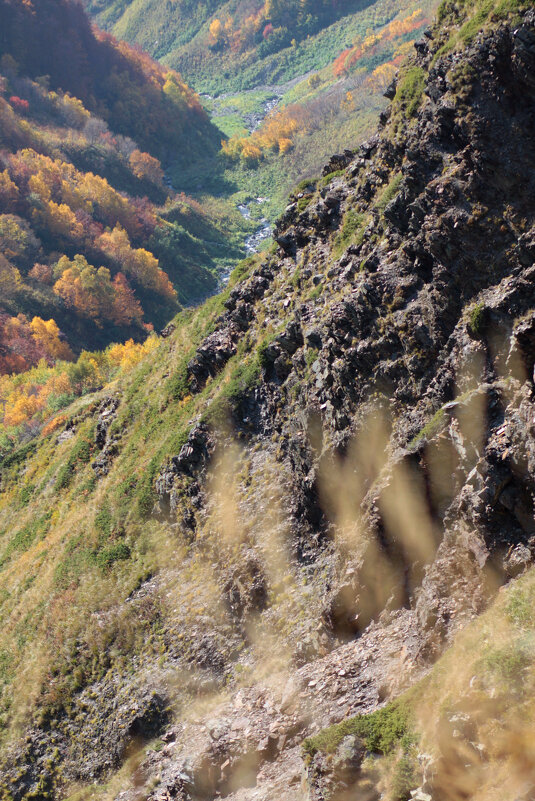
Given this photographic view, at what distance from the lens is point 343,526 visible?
23.0 meters

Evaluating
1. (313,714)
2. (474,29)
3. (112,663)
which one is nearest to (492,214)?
(474,29)

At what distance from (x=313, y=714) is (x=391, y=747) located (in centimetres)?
525

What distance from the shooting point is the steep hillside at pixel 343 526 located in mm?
15352

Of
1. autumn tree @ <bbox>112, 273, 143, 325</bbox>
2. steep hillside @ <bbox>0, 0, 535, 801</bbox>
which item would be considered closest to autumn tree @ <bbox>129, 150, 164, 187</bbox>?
autumn tree @ <bbox>112, 273, 143, 325</bbox>

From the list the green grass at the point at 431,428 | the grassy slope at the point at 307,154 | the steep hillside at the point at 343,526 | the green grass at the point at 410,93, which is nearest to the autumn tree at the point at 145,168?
the grassy slope at the point at 307,154

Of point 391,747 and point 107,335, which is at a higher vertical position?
point 107,335

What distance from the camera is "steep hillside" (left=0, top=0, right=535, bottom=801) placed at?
1535 centimetres

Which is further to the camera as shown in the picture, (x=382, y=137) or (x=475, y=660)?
(x=382, y=137)

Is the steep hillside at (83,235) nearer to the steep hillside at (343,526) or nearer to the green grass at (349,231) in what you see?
the steep hillside at (343,526)

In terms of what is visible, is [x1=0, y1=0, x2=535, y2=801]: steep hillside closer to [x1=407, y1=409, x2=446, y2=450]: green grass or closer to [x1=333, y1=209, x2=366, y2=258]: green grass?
[x1=407, y1=409, x2=446, y2=450]: green grass

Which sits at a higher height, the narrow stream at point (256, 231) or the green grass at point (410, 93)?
the narrow stream at point (256, 231)

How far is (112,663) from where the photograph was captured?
27.6 m

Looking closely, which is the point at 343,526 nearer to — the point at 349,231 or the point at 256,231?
the point at 349,231

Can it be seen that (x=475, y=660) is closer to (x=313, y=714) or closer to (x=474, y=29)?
(x=313, y=714)
